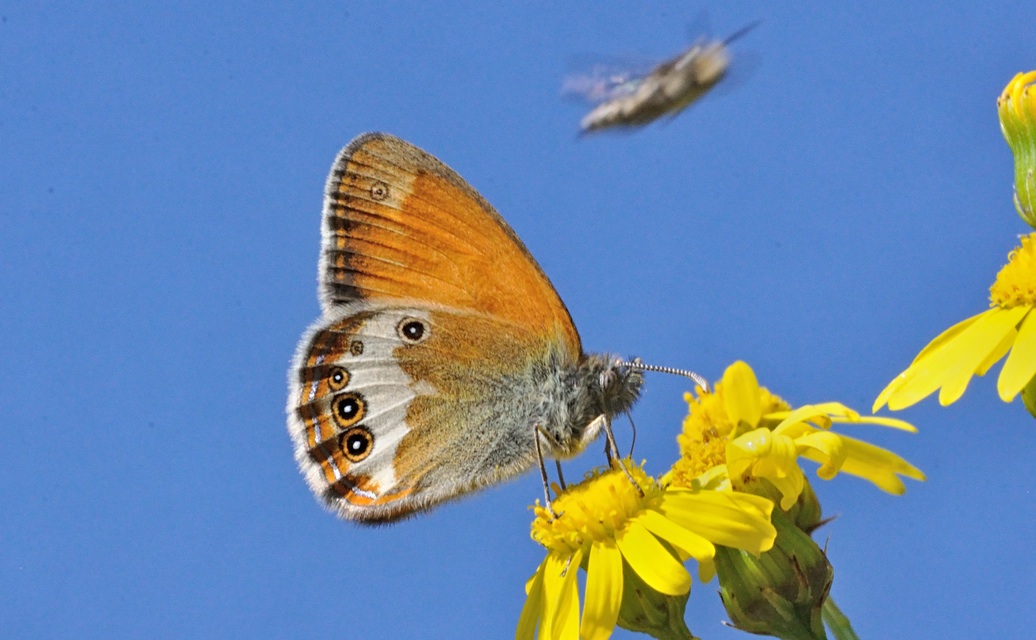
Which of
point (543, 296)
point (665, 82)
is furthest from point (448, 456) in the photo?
point (665, 82)

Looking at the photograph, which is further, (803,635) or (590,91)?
(590,91)

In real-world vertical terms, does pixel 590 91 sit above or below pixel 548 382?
above

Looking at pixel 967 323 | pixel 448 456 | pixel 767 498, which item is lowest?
pixel 767 498

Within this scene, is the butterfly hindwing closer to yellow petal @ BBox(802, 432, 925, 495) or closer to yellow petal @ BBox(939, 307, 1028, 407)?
yellow petal @ BBox(802, 432, 925, 495)

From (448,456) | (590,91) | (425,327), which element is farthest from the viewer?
(590,91)

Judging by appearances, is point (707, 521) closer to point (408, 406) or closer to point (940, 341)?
point (940, 341)

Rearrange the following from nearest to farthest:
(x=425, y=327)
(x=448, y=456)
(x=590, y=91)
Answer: (x=448, y=456) → (x=425, y=327) → (x=590, y=91)

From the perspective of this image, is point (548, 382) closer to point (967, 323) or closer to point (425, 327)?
point (425, 327)

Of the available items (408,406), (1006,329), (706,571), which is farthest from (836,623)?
(408,406)
